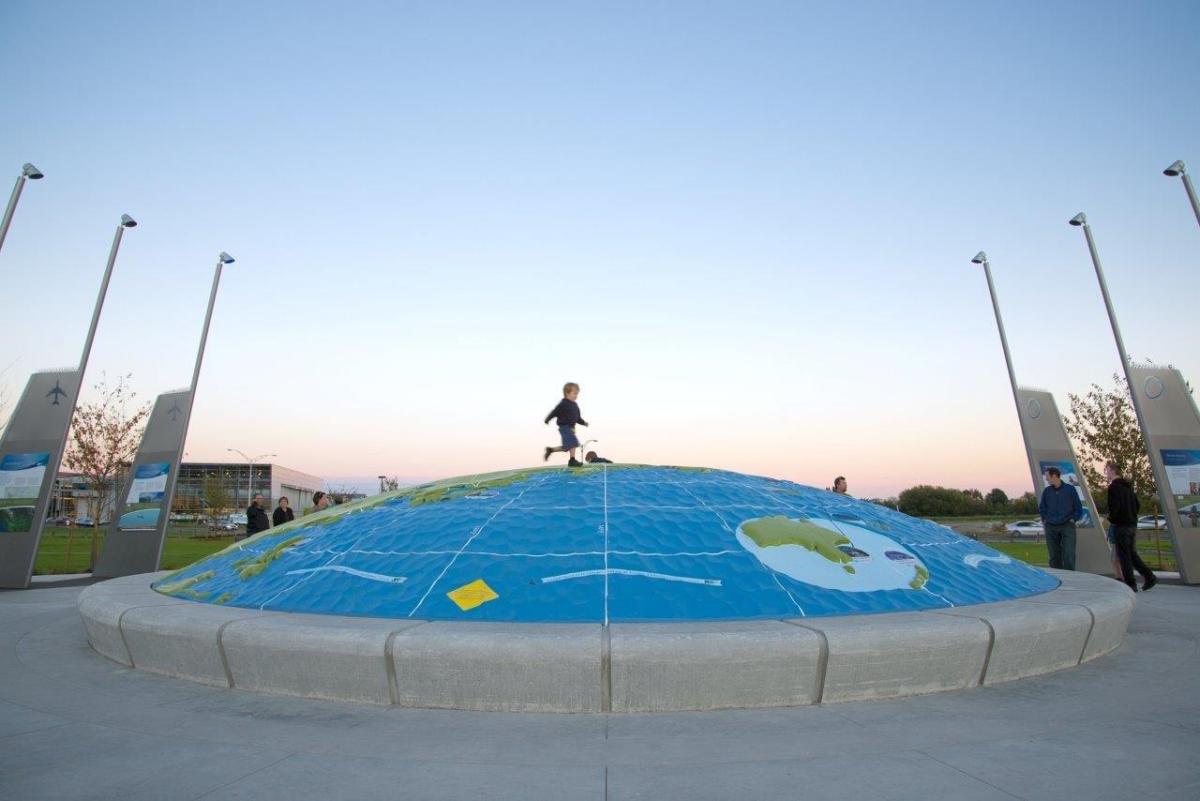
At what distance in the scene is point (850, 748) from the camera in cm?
A: 476

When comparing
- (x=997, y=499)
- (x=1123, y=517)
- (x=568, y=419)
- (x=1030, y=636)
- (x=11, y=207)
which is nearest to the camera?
(x=1030, y=636)

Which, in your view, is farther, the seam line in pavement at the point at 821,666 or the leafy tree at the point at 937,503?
the leafy tree at the point at 937,503

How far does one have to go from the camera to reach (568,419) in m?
11.0

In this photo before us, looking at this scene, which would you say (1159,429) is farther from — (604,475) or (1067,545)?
(604,475)

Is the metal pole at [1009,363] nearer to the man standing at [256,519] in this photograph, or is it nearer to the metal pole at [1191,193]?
the metal pole at [1191,193]

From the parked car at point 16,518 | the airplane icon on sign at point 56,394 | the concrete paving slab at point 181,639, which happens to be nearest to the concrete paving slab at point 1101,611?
the concrete paving slab at point 181,639

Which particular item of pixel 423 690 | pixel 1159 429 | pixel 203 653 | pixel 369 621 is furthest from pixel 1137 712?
pixel 1159 429

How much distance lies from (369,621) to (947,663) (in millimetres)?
4626

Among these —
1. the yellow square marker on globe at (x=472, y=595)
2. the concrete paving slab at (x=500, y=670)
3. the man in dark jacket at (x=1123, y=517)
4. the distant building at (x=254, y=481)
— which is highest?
the distant building at (x=254, y=481)

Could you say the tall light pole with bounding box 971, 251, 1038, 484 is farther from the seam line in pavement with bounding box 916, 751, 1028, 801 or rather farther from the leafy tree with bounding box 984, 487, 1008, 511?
the leafy tree with bounding box 984, 487, 1008, 511

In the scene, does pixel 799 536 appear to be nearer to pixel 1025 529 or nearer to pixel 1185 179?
pixel 1185 179

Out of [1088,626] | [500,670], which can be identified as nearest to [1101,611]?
[1088,626]

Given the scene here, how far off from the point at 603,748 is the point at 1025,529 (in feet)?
153

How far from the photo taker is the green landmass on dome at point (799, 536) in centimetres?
795
